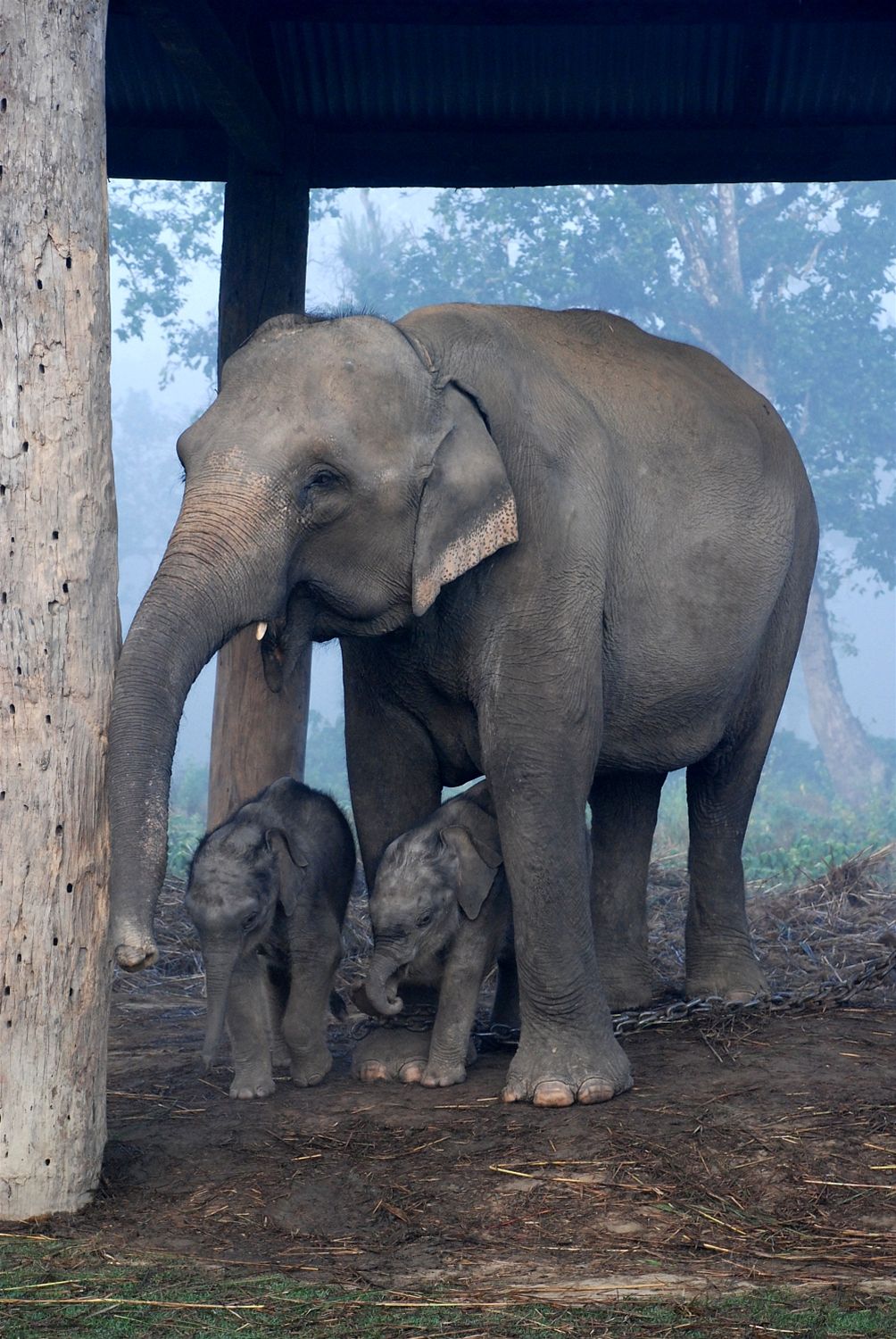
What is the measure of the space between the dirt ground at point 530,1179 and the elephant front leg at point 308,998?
2.7 inches

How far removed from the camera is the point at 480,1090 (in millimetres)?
4289

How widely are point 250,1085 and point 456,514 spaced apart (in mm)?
1634

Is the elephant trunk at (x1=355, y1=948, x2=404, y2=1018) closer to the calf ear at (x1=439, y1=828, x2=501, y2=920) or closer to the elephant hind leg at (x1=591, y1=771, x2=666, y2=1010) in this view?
the calf ear at (x1=439, y1=828, x2=501, y2=920)

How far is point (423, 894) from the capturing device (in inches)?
168

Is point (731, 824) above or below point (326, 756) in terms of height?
below

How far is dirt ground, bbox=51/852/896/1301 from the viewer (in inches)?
122

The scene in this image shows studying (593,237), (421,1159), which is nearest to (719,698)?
(421,1159)

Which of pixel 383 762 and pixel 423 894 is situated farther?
pixel 383 762

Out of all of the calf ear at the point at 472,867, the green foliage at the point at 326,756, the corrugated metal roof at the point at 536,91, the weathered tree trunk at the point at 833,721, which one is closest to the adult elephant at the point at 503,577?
the calf ear at the point at 472,867

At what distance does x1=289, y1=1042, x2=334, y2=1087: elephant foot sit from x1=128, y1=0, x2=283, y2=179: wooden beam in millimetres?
3259

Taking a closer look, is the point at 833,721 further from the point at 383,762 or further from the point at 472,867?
the point at 472,867

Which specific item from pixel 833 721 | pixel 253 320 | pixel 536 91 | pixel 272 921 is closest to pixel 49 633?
pixel 272 921

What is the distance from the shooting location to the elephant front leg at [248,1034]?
426 cm

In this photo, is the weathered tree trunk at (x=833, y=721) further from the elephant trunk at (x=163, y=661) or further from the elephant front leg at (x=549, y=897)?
the elephant trunk at (x=163, y=661)
